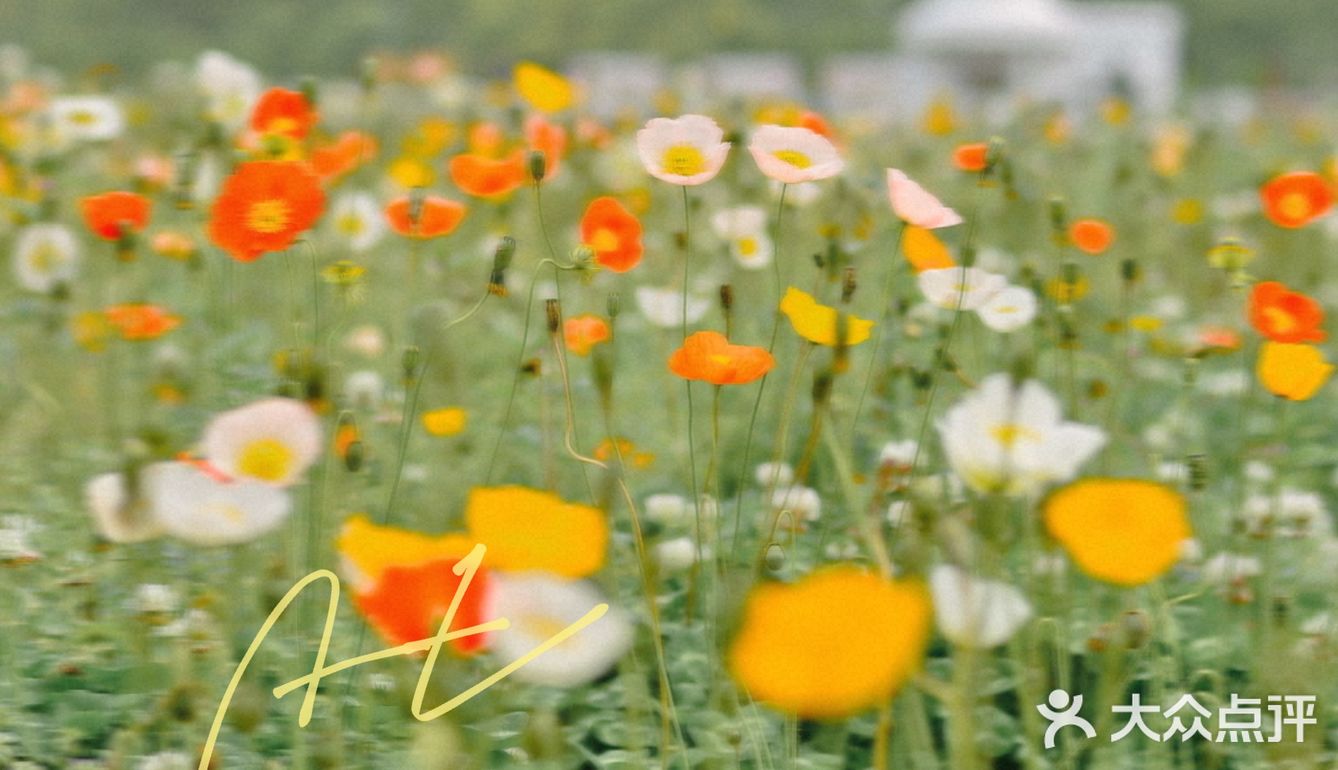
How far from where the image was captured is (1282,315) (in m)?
1.10

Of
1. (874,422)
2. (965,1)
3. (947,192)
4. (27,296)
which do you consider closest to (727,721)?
(874,422)

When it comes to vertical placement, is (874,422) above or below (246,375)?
below

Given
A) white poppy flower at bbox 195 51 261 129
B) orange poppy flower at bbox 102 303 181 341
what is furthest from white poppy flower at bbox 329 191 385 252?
orange poppy flower at bbox 102 303 181 341

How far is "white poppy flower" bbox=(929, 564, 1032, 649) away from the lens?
2.38 ft

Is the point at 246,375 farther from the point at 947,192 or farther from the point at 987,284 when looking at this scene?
the point at 947,192

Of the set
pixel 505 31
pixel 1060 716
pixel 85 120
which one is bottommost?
pixel 505 31

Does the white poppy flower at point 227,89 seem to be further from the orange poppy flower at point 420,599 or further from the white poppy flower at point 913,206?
the orange poppy flower at point 420,599

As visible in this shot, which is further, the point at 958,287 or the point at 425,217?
the point at 425,217

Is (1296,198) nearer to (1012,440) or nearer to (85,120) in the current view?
(1012,440)

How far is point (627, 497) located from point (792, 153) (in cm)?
33

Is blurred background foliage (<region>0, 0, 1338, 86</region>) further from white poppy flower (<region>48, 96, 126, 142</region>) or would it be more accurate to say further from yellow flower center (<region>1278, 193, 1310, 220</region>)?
yellow flower center (<region>1278, 193, 1310, 220</region>)

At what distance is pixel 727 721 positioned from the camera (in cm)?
106

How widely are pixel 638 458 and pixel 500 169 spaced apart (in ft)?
1.30

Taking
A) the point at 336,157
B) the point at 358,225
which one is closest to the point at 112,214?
the point at 336,157
